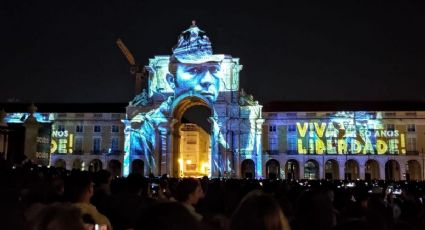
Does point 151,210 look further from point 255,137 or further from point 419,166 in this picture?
point 419,166

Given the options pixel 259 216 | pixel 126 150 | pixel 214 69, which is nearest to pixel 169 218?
pixel 259 216

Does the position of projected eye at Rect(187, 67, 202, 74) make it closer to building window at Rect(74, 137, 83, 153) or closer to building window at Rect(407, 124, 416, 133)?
building window at Rect(74, 137, 83, 153)

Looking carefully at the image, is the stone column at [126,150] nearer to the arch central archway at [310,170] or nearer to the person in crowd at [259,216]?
the arch central archway at [310,170]

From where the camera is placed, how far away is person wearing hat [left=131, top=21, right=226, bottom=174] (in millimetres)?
79625

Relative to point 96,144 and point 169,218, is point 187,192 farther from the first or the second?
point 96,144

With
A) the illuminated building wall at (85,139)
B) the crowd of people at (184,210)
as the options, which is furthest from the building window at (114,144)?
the crowd of people at (184,210)

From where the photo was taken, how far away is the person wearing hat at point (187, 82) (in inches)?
3135

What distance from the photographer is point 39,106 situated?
95.6 m

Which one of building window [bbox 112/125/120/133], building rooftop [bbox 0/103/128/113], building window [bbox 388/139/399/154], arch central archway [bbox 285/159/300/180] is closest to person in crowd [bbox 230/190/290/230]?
building window [bbox 388/139/399/154]

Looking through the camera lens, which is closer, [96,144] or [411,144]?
[411,144]

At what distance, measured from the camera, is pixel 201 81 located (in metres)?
79.8

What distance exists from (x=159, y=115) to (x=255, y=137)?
16.0m

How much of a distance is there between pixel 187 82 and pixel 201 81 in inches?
91.2

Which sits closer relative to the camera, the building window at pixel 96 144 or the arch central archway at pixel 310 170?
the building window at pixel 96 144
